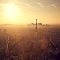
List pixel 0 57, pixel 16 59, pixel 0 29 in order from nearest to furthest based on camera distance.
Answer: pixel 16 59 < pixel 0 57 < pixel 0 29

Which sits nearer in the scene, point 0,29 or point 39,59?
point 39,59

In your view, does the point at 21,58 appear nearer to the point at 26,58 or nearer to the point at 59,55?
the point at 26,58

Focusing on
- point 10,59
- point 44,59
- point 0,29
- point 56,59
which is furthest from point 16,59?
point 0,29

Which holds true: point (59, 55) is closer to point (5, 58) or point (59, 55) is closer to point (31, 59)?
point (31, 59)

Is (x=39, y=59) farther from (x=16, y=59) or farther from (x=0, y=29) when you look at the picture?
(x=0, y=29)

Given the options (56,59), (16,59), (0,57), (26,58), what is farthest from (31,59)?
(0,57)

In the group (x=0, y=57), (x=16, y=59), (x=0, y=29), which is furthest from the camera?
(x=0, y=29)

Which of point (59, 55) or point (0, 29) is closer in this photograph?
point (59, 55)

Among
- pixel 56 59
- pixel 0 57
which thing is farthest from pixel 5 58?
pixel 56 59
